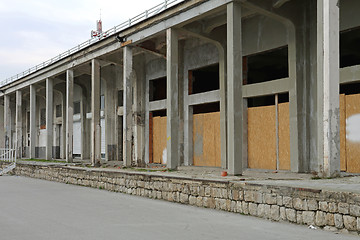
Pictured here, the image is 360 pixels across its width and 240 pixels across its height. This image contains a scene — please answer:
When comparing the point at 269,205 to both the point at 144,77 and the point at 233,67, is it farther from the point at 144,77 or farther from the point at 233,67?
the point at 144,77

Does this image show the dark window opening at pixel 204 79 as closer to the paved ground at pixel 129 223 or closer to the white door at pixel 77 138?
the paved ground at pixel 129 223

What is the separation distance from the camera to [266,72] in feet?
50.5

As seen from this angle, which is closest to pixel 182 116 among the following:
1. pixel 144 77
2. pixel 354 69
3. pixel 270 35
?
pixel 144 77

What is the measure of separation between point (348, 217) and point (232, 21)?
25.5ft

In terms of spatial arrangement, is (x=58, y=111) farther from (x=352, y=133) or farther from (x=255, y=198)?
(x=255, y=198)

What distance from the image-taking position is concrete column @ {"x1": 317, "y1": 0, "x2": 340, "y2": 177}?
31.5ft

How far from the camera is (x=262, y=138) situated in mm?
15422

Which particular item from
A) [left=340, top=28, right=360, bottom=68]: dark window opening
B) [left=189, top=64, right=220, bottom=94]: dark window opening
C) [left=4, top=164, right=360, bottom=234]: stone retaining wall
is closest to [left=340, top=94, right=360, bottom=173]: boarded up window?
[left=340, top=28, right=360, bottom=68]: dark window opening

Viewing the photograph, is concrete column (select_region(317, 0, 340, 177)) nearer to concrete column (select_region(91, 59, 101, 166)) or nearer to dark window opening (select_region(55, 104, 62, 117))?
concrete column (select_region(91, 59, 101, 166))

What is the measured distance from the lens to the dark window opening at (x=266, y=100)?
14664 millimetres

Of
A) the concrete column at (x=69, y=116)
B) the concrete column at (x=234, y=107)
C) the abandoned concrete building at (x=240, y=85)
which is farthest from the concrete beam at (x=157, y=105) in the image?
the concrete column at (x=234, y=107)

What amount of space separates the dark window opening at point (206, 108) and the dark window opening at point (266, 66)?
246 centimetres

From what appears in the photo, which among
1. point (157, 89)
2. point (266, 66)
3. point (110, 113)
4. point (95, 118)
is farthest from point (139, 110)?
point (266, 66)

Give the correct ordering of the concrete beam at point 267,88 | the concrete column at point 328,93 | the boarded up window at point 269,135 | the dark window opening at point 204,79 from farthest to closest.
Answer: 1. the dark window opening at point 204,79
2. the boarded up window at point 269,135
3. the concrete beam at point 267,88
4. the concrete column at point 328,93
